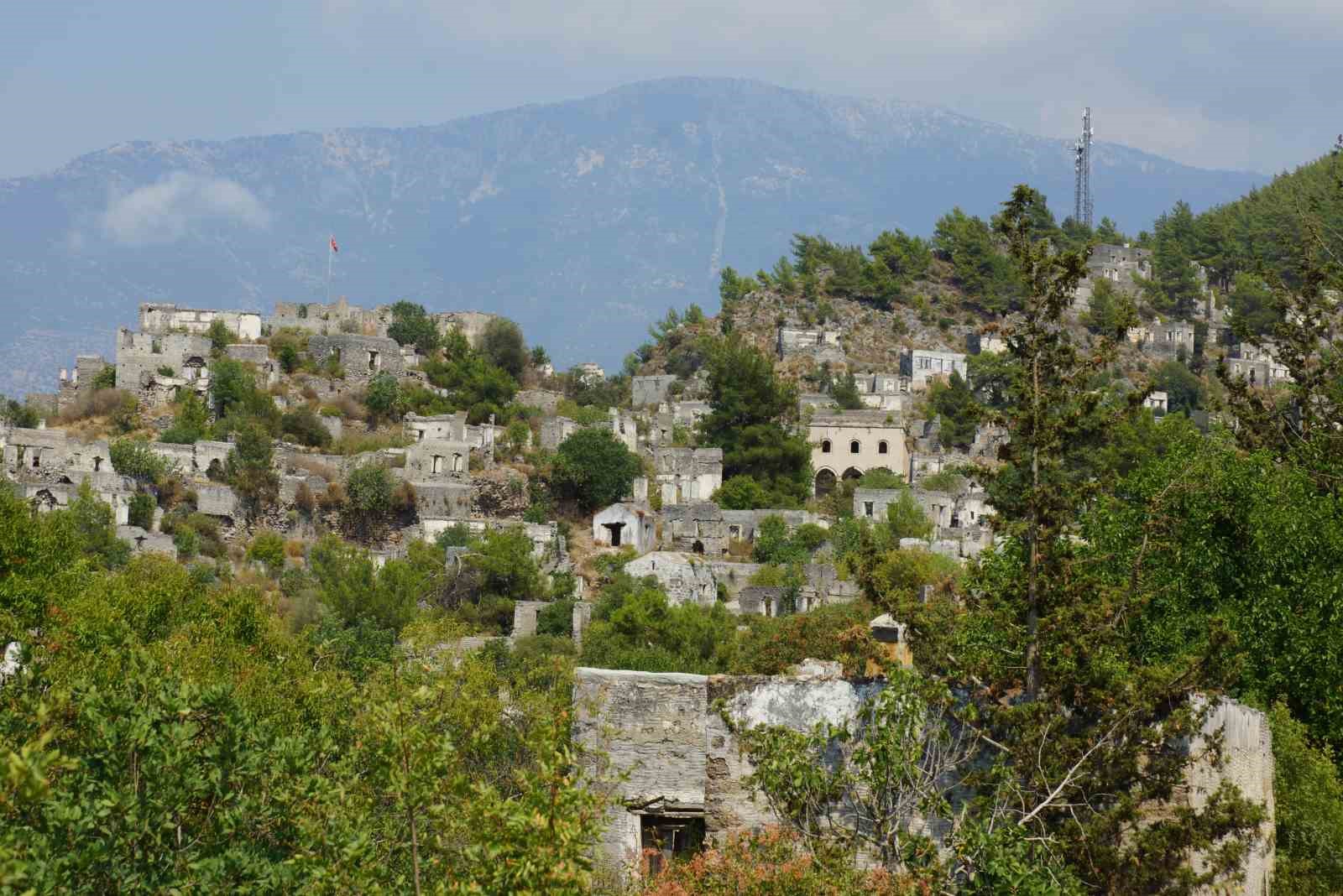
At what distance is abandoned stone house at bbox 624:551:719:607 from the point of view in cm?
4559

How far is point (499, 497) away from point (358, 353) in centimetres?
1177

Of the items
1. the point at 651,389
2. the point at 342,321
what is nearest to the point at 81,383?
the point at 342,321

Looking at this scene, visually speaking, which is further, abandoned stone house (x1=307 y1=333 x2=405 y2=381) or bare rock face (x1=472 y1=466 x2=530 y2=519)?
abandoned stone house (x1=307 y1=333 x2=405 y2=381)

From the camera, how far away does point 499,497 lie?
54.1 metres

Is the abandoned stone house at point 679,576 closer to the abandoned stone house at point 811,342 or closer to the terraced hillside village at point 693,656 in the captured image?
the terraced hillside village at point 693,656

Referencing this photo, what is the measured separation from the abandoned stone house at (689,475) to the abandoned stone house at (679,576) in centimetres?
953

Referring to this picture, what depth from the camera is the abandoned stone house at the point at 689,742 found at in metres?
12.3

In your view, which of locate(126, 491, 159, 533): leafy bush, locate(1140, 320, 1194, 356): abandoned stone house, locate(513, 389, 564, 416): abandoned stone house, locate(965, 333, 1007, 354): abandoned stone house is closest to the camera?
locate(126, 491, 159, 533): leafy bush

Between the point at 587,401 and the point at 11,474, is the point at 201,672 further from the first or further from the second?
the point at 587,401

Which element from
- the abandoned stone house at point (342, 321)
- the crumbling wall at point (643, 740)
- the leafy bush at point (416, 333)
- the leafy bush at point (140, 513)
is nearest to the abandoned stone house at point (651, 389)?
the abandoned stone house at point (342, 321)

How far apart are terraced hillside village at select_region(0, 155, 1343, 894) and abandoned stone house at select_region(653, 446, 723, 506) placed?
0.67m

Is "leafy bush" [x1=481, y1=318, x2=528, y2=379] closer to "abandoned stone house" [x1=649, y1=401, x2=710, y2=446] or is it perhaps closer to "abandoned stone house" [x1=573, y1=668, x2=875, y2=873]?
"abandoned stone house" [x1=649, y1=401, x2=710, y2=446]

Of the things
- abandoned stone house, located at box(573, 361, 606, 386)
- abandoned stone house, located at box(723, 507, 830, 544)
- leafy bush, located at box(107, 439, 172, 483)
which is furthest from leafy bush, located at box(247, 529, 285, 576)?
abandoned stone house, located at box(573, 361, 606, 386)

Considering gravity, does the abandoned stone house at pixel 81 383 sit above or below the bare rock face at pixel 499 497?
above
